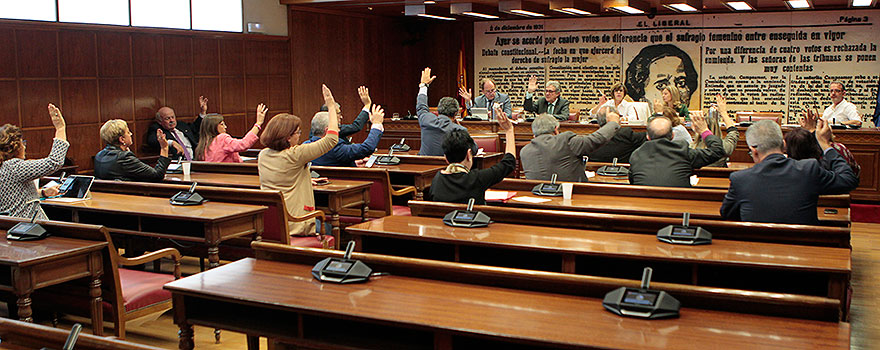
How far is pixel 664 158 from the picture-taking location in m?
5.27

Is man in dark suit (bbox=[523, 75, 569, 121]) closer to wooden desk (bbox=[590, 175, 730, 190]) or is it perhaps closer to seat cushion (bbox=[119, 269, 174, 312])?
wooden desk (bbox=[590, 175, 730, 190])

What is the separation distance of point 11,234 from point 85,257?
515mm

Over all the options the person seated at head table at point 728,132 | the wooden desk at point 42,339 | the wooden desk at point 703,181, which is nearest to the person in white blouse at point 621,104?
the person seated at head table at point 728,132

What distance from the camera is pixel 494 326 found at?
2.29 metres

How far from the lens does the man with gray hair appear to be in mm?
7598

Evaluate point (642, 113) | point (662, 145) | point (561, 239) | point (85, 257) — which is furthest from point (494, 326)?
point (642, 113)

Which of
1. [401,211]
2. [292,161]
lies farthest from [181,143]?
[292,161]

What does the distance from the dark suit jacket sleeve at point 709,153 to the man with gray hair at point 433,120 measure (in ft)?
8.81

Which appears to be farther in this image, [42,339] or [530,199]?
[530,199]

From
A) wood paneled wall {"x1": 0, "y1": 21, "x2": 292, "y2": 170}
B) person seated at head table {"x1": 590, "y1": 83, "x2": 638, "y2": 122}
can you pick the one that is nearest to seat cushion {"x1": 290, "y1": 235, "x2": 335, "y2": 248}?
wood paneled wall {"x1": 0, "y1": 21, "x2": 292, "y2": 170}

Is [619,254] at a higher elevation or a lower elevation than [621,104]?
lower

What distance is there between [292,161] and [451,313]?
109 inches

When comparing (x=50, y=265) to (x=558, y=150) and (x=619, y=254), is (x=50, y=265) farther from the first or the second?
(x=558, y=150)

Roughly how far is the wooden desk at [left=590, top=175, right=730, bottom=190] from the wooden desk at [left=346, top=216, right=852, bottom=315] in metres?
2.10
